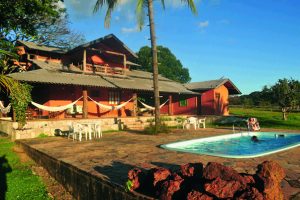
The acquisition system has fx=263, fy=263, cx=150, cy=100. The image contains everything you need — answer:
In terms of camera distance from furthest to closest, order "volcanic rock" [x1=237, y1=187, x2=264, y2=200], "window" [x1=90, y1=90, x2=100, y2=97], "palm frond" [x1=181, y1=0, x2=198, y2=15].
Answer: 1. "window" [x1=90, y1=90, x2=100, y2=97]
2. "palm frond" [x1=181, y1=0, x2=198, y2=15]
3. "volcanic rock" [x1=237, y1=187, x2=264, y2=200]

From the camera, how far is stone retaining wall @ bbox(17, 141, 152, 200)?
4352 millimetres

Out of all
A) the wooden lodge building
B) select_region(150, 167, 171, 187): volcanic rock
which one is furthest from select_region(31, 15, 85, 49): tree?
select_region(150, 167, 171, 187): volcanic rock

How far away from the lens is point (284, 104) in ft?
77.1

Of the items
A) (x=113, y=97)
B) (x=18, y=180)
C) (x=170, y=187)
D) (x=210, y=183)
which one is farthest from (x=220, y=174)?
(x=113, y=97)

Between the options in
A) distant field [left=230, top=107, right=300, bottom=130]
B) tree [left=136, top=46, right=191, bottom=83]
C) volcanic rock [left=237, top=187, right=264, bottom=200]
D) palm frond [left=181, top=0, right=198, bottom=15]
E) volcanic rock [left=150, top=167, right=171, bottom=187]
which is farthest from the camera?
tree [left=136, top=46, right=191, bottom=83]

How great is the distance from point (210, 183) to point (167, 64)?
63343 millimetres

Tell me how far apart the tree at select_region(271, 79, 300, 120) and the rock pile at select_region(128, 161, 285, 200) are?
21755 mm

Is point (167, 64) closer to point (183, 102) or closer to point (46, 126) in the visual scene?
point (183, 102)

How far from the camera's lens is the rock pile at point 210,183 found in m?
3.19

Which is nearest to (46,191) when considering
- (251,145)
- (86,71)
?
(251,145)

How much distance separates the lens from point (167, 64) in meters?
65.8

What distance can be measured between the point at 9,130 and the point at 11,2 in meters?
8.36

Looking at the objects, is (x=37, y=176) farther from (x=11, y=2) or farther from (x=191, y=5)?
(x=11, y=2)

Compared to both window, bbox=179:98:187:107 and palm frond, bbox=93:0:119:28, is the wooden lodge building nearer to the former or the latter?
window, bbox=179:98:187:107
